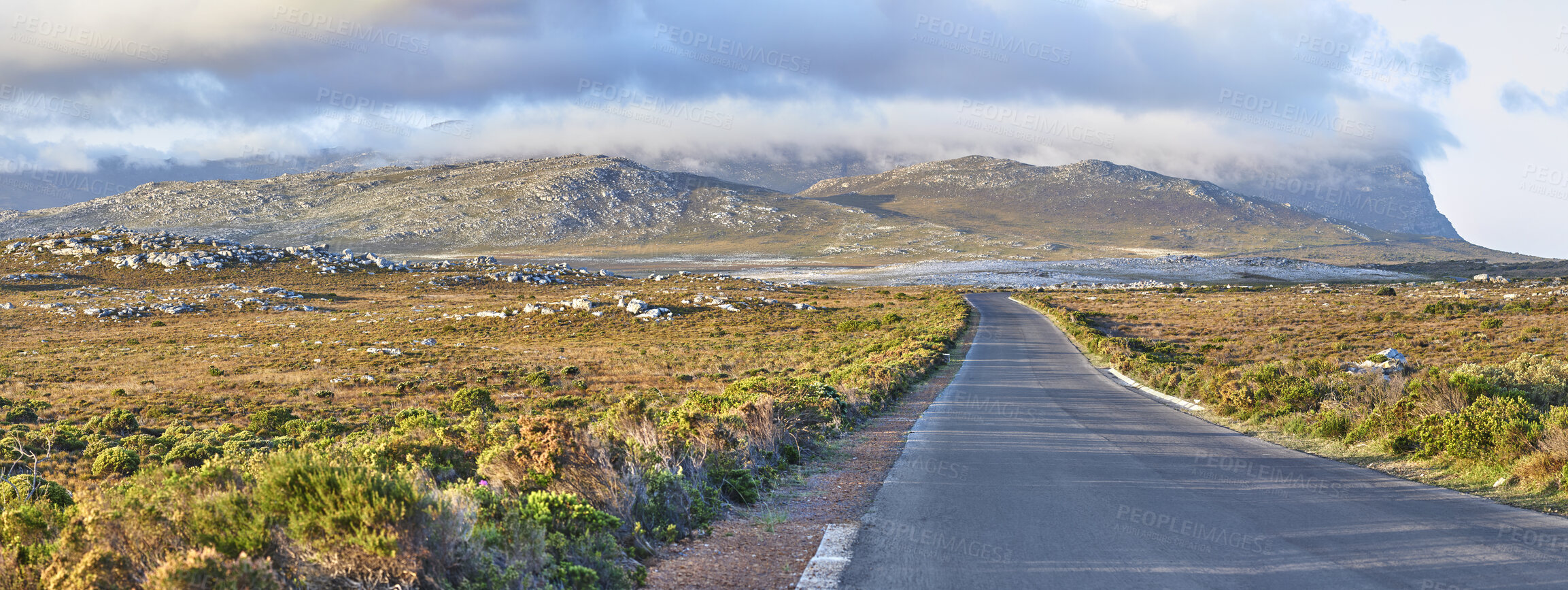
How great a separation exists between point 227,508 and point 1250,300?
7040cm

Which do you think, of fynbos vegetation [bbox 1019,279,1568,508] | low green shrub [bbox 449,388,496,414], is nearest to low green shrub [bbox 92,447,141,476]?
low green shrub [bbox 449,388,496,414]

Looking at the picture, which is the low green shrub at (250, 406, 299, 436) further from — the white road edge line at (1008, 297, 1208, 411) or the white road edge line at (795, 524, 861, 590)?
the white road edge line at (1008, 297, 1208, 411)

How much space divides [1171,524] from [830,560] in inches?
142

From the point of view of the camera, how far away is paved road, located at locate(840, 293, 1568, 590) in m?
5.88

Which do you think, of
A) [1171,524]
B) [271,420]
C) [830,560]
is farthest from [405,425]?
[1171,524]

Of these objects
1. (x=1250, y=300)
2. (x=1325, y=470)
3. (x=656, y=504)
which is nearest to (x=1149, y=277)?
(x=1250, y=300)

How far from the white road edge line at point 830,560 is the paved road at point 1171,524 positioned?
0.37 feet

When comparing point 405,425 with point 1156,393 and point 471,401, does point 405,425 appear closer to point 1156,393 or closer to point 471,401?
point 471,401

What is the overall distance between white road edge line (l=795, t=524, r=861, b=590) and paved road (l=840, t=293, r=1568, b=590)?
0.11m

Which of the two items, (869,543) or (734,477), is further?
(734,477)

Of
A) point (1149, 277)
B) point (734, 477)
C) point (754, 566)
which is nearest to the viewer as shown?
point (754, 566)

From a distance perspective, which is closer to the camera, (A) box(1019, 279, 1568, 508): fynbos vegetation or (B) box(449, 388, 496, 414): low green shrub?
(A) box(1019, 279, 1568, 508): fynbos vegetation

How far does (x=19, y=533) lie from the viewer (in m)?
5.06

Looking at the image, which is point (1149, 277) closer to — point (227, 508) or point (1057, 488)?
point (1057, 488)
